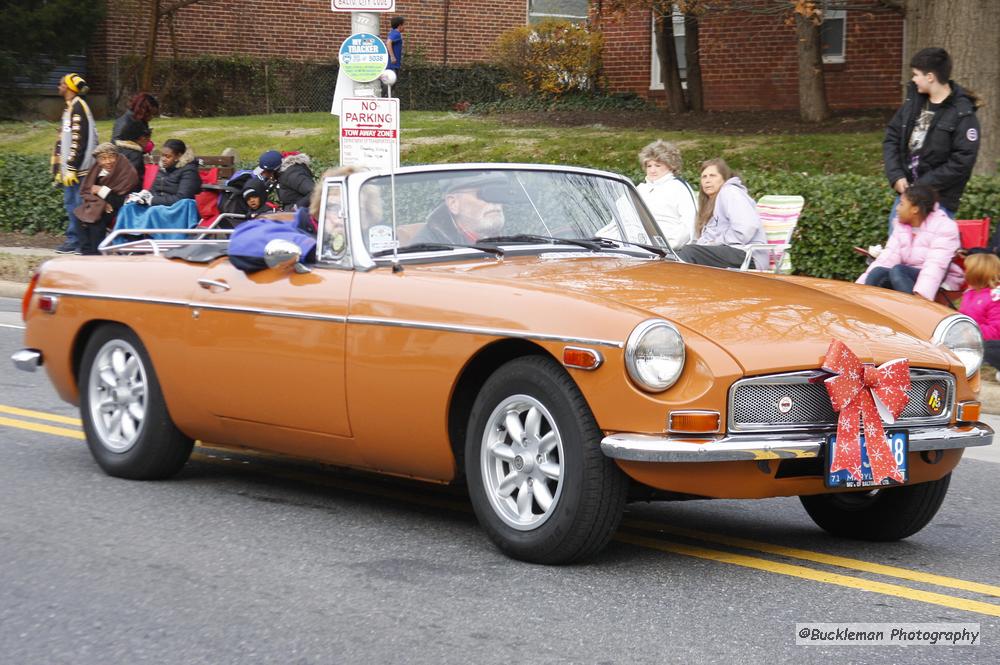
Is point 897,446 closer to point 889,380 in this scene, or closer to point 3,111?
point 889,380

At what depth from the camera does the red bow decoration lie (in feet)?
17.2

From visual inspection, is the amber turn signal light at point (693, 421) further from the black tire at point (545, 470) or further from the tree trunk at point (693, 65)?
the tree trunk at point (693, 65)

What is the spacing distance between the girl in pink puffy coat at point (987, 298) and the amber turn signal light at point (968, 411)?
4624 mm

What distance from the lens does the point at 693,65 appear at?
25.9 metres

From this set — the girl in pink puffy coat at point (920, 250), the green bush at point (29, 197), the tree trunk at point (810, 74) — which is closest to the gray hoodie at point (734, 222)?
the girl in pink puffy coat at point (920, 250)

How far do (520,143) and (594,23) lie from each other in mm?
2009

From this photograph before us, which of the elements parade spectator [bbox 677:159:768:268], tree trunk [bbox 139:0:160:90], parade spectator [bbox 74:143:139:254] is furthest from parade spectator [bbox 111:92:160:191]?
tree trunk [bbox 139:0:160:90]

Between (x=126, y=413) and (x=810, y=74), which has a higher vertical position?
(x=810, y=74)

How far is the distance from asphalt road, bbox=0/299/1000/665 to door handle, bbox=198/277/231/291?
96 cm

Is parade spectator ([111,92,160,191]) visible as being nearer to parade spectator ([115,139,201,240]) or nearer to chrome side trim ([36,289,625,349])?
parade spectator ([115,139,201,240])

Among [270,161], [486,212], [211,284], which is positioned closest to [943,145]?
[486,212]

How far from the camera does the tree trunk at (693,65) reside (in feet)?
84.9

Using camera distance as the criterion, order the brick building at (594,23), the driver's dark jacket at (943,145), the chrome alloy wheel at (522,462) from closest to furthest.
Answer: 1. the chrome alloy wheel at (522,462)
2. the driver's dark jacket at (943,145)
3. the brick building at (594,23)

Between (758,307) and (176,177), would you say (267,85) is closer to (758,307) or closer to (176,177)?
(176,177)
